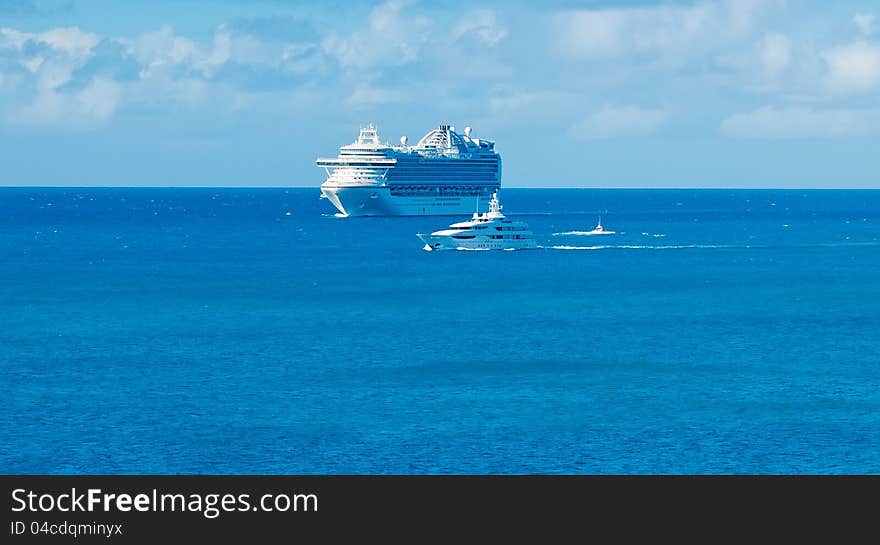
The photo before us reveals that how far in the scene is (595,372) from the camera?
174 feet

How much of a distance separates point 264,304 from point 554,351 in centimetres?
2674

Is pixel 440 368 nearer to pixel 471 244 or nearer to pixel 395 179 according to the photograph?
pixel 471 244

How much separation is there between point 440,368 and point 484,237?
72.0 metres

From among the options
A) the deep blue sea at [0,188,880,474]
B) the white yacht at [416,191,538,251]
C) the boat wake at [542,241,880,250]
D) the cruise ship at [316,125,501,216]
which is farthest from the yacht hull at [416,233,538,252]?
the cruise ship at [316,125,501,216]

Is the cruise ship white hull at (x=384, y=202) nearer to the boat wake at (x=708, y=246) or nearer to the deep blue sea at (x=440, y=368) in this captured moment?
the boat wake at (x=708, y=246)

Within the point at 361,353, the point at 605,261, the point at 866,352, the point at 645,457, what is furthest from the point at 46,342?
the point at 605,261

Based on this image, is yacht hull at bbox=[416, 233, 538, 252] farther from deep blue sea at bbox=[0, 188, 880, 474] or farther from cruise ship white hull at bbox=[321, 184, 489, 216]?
cruise ship white hull at bbox=[321, 184, 489, 216]

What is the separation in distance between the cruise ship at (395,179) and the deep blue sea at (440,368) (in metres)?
75.3

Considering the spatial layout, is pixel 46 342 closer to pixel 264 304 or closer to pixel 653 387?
pixel 264 304

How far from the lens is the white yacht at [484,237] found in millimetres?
125312

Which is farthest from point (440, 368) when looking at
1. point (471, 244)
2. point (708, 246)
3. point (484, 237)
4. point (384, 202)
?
point (384, 202)

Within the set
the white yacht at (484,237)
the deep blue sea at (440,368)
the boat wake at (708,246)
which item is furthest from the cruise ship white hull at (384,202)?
the deep blue sea at (440,368)

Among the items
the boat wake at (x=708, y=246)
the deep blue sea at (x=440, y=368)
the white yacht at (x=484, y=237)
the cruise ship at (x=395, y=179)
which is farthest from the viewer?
the cruise ship at (x=395, y=179)

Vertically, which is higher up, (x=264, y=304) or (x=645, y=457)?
(x=264, y=304)
